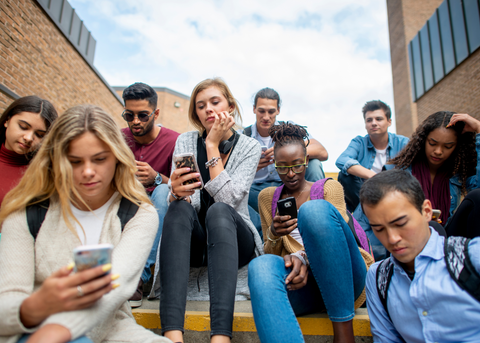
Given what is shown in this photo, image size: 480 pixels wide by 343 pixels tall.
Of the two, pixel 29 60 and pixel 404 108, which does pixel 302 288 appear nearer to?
pixel 29 60

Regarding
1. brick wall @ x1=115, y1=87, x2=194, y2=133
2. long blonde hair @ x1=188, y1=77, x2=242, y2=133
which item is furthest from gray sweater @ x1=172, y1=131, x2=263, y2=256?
brick wall @ x1=115, y1=87, x2=194, y2=133

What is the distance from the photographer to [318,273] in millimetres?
1561

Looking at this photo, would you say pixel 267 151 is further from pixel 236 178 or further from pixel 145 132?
pixel 145 132

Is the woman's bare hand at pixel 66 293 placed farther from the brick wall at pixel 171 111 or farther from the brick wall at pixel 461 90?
the brick wall at pixel 171 111

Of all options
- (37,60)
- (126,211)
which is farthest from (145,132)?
(37,60)

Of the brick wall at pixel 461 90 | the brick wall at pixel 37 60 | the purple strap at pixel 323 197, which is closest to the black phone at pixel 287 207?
the purple strap at pixel 323 197

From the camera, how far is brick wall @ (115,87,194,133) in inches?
918

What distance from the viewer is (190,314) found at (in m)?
1.78

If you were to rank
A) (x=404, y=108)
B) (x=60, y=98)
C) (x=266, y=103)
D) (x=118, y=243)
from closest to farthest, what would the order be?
(x=118, y=243) → (x=266, y=103) → (x=60, y=98) → (x=404, y=108)

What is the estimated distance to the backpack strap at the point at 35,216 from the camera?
1360 millimetres

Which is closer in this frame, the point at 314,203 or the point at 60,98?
the point at 314,203

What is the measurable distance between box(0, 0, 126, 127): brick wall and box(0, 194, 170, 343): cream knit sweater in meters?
6.24

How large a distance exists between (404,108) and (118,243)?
1923cm

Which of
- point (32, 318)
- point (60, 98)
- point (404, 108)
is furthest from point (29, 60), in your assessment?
point (404, 108)
